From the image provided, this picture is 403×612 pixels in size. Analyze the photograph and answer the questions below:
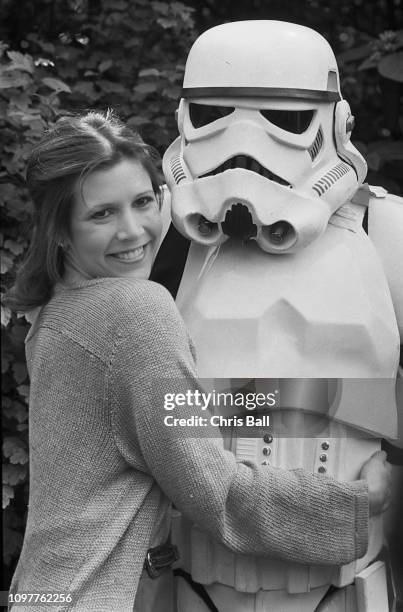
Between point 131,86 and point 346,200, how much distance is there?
168cm

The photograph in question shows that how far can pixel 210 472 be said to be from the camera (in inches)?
64.4

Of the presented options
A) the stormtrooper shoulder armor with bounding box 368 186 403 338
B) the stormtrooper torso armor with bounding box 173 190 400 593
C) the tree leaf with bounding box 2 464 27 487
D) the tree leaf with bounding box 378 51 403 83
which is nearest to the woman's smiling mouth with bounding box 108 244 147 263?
the stormtrooper torso armor with bounding box 173 190 400 593

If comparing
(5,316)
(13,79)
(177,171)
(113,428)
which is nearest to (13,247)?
(5,316)

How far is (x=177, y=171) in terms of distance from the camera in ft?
6.59

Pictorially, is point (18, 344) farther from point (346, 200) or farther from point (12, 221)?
point (346, 200)

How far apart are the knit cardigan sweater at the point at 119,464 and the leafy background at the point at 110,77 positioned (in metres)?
1.21

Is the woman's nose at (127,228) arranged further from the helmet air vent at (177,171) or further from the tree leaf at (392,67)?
the tree leaf at (392,67)

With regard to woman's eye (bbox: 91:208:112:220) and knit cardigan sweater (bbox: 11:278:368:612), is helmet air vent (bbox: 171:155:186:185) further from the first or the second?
knit cardigan sweater (bbox: 11:278:368:612)

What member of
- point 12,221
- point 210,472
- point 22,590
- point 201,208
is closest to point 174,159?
point 201,208

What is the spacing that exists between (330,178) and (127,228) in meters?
0.44

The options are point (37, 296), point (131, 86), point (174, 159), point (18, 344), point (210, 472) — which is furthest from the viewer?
point (131, 86)

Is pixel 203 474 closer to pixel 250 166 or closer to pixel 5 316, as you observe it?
pixel 250 166

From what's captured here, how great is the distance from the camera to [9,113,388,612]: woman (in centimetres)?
162

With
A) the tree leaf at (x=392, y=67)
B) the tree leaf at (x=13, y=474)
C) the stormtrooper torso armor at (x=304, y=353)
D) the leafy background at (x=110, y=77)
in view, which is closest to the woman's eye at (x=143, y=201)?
the stormtrooper torso armor at (x=304, y=353)
